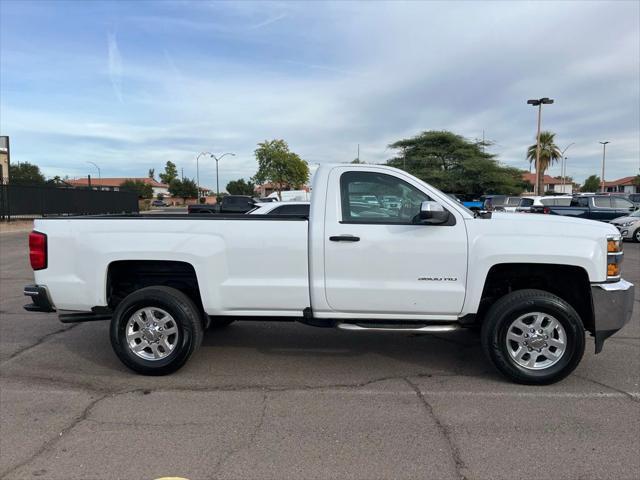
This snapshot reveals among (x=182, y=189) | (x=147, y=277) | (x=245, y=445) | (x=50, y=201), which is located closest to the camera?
(x=245, y=445)

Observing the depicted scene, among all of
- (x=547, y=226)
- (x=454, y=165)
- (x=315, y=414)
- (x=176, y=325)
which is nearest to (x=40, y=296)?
(x=176, y=325)

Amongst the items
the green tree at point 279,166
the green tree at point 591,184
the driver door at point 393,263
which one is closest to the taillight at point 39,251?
the driver door at point 393,263

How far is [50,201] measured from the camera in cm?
2780

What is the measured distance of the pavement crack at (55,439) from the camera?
122 inches

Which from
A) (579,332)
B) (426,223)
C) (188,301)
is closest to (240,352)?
(188,301)

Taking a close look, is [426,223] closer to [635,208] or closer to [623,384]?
[623,384]

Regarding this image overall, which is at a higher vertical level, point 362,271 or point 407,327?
point 362,271

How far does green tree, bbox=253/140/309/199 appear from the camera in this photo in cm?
6044

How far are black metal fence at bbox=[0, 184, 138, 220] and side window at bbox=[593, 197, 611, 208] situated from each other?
67.9ft

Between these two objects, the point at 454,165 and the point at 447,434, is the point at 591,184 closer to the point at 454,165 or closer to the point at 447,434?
the point at 454,165

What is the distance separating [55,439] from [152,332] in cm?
128

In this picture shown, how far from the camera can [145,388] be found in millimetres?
4391

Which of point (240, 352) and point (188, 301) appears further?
point (240, 352)

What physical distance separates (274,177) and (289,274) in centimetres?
5699
